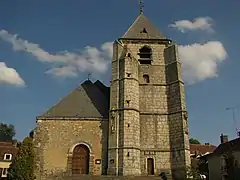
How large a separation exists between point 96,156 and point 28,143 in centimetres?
485

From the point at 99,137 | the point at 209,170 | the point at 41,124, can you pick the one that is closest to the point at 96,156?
the point at 99,137

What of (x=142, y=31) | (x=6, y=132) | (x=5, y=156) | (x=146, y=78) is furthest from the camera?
(x=6, y=132)

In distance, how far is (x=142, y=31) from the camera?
2722cm

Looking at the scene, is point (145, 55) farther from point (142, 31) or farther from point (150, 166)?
point (150, 166)

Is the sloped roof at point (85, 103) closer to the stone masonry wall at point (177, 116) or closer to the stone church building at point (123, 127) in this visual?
the stone church building at point (123, 127)

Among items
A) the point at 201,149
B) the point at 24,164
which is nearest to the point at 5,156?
the point at 24,164

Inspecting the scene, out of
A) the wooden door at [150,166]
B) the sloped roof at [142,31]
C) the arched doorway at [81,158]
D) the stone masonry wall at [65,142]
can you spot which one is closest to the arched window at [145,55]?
the sloped roof at [142,31]

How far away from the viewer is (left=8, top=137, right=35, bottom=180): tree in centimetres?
1836

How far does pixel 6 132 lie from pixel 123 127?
5176 centimetres

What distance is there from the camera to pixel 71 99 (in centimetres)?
2395

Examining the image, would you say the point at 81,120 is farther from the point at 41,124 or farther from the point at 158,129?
the point at 158,129

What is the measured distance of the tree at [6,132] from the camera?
6399 cm

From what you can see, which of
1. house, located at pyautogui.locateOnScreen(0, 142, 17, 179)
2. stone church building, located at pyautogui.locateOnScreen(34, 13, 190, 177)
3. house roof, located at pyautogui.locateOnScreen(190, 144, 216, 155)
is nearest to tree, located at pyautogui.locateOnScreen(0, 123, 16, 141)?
house, located at pyautogui.locateOnScreen(0, 142, 17, 179)

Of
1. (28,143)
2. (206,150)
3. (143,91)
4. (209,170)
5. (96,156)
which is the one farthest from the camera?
(206,150)
